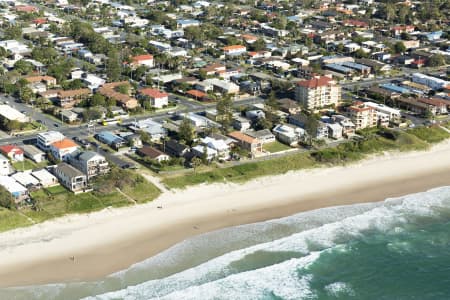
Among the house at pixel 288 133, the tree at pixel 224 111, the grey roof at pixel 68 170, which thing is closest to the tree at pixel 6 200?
the grey roof at pixel 68 170

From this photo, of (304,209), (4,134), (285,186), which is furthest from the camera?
(4,134)

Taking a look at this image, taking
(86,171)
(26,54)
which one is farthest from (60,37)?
(86,171)

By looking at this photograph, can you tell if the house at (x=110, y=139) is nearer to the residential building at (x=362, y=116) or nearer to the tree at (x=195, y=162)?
the tree at (x=195, y=162)

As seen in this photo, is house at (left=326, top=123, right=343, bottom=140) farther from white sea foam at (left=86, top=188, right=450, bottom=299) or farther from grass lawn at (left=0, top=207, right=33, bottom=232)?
grass lawn at (left=0, top=207, right=33, bottom=232)

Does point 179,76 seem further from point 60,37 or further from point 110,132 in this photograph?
point 60,37

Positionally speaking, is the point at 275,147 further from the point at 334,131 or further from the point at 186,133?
the point at 186,133

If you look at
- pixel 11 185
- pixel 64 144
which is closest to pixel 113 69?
pixel 64 144

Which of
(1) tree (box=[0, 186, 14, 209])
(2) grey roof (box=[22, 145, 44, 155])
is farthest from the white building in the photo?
(1) tree (box=[0, 186, 14, 209])
